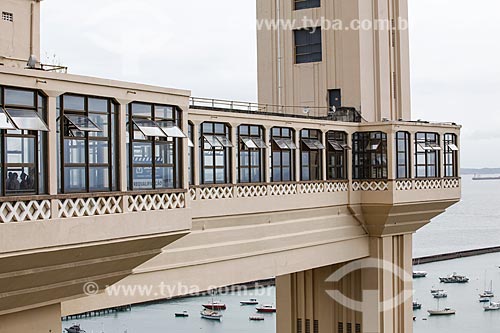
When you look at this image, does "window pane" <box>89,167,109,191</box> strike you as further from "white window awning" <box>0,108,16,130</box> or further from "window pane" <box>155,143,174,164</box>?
"white window awning" <box>0,108,16,130</box>

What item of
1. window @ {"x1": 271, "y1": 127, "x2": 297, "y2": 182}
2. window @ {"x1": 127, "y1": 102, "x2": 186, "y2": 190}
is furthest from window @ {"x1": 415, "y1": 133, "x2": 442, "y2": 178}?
window @ {"x1": 127, "y1": 102, "x2": 186, "y2": 190}

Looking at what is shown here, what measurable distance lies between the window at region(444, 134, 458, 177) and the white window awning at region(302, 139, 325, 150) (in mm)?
4736

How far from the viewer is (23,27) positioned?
47.8ft

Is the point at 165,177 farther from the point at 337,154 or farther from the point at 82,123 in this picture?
the point at 337,154

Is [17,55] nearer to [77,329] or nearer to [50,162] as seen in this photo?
[50,162]

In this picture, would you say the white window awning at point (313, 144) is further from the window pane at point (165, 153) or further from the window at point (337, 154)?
the window pane at point (165, 153)

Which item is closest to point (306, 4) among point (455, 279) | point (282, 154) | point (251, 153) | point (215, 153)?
point (282, 154)

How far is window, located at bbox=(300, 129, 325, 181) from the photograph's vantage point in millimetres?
19344

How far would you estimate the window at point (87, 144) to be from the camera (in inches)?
439

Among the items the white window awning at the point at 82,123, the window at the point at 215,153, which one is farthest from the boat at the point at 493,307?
the white window awning at the point at 82,123

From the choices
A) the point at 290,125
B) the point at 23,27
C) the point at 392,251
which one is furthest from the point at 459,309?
the point at 23,27

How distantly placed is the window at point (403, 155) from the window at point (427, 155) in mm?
389

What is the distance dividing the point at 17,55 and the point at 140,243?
178 inches

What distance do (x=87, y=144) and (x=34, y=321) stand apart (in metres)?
3.14
